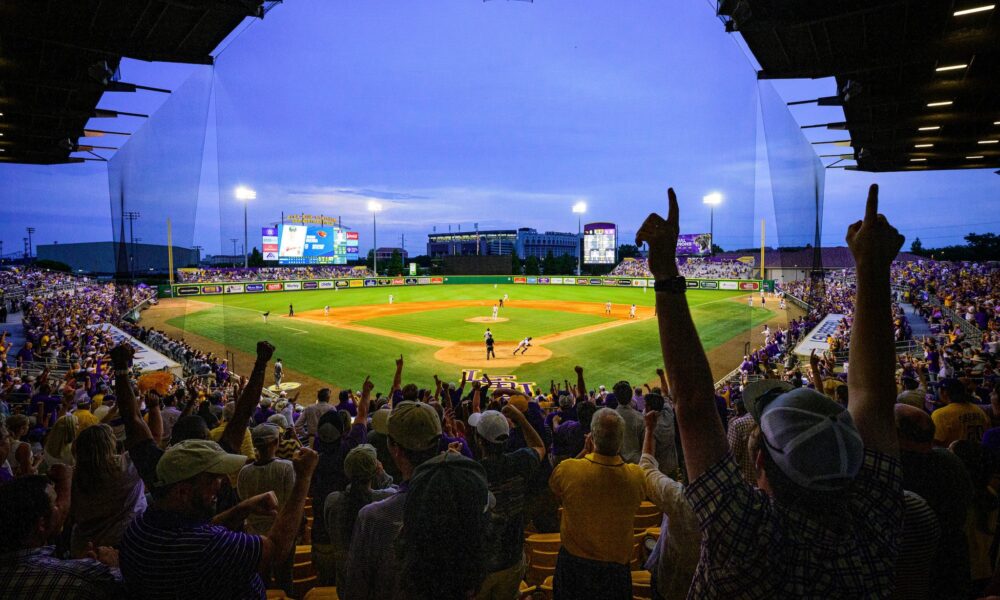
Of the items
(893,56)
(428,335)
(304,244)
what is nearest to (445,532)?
(893,56)

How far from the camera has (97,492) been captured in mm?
3650

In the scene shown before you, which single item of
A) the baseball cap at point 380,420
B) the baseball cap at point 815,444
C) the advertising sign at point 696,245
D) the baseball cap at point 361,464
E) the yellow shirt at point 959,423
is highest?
the advertising sign at point 696,245

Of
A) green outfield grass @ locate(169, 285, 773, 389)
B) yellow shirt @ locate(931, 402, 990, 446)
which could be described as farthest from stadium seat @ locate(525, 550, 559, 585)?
green outfield grass @ locate(169, 285, 773, 389)

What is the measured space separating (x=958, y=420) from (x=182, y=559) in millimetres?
7536

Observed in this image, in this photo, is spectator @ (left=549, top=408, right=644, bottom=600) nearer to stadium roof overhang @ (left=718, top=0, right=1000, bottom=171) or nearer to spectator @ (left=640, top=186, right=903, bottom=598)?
spectator @ (left=640, top=186, right=903, bottom=598)

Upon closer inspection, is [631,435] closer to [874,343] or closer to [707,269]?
[874,343]

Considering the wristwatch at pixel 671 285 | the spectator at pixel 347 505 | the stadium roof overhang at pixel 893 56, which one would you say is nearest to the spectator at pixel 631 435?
the spectator at pixel 347 505

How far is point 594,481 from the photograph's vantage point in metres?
3.01

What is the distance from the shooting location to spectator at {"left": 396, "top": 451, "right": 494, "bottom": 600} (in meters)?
1.95

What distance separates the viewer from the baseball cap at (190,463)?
2371 mm

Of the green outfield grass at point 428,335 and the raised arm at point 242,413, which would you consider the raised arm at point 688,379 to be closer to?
the raised arm at point 242,413

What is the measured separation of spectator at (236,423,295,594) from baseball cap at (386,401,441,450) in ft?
5.98

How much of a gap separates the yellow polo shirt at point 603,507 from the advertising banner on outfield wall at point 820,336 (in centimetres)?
1836

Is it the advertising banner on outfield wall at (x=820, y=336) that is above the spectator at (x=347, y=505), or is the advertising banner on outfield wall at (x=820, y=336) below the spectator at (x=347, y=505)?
below
